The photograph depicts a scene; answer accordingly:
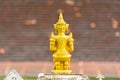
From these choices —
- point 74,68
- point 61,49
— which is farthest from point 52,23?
point 61,49

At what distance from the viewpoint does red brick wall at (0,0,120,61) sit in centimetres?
1273

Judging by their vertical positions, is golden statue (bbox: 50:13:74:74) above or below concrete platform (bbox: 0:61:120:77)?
below

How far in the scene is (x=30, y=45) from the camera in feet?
41.8

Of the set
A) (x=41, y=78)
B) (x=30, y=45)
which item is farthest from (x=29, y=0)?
(x=41, y=78)

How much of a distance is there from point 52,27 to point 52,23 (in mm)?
102

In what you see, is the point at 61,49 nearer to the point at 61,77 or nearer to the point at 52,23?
the point at 61,77

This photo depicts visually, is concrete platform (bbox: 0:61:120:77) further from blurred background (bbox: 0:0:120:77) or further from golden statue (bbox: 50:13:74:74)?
golden statue (bbox: 50:13:74:74)

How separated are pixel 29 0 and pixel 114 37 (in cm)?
235

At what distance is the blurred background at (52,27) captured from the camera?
12.7m

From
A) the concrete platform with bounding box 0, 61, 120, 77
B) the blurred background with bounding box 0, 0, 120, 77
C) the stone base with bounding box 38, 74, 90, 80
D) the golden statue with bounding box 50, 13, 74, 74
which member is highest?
the blurred background with bounding box 0, 0, 120, 77

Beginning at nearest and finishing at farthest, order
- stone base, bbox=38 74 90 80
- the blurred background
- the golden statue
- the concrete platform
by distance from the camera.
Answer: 1. stone base, bbox=38 74 90 80
2. the golden statue
3. the concrete platform
4. the blurred background

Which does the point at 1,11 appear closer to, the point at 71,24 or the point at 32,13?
the point at 32,13

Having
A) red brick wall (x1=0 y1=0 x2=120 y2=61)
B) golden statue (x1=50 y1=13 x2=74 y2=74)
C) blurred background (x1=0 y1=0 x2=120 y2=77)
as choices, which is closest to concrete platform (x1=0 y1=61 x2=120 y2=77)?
blurred background (x1=0 y1=0 x2=120 y2=77)

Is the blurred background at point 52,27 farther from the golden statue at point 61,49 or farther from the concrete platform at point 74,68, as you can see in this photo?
the golden statue at point 61,49
